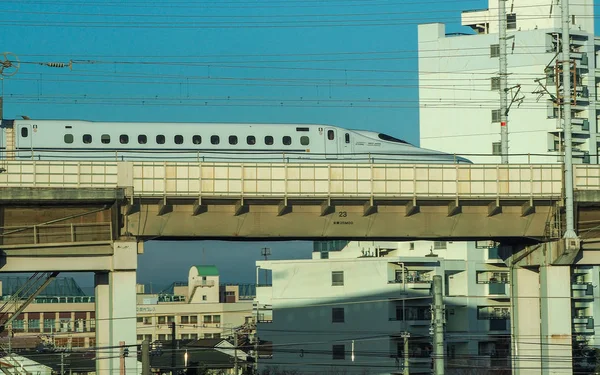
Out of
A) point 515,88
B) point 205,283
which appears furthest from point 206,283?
point 515,88

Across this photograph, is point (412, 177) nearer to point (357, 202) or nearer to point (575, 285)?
point (357, 202)

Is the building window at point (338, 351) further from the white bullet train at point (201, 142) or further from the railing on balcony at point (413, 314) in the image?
the white bullet train at point (201, 142)

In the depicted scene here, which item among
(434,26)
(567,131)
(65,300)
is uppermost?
(434,26)

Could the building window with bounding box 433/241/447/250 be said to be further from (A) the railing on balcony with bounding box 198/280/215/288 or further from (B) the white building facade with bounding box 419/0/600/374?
(A) the railing on balcony with bounding box 198/280/215/288

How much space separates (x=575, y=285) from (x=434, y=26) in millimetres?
35642

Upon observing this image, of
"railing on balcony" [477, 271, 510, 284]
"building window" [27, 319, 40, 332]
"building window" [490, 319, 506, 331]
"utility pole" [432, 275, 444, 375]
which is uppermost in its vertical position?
"railing on balcony" [477, 271, 510, 284]

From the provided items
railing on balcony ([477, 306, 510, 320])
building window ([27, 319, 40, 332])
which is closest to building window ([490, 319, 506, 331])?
railing on balcony ([477, 306, 510, 320])

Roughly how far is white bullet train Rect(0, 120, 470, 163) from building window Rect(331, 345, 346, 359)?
136 ft

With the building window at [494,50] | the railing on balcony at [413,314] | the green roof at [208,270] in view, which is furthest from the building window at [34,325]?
the railing on balcony at [413,314]

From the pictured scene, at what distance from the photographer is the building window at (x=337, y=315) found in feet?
374

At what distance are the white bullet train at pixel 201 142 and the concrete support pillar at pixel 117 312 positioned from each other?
969 centimetres

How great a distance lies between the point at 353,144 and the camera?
241 feet

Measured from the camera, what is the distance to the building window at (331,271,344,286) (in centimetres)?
11762

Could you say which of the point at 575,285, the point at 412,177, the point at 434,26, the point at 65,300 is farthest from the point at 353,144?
the point at 65,300
